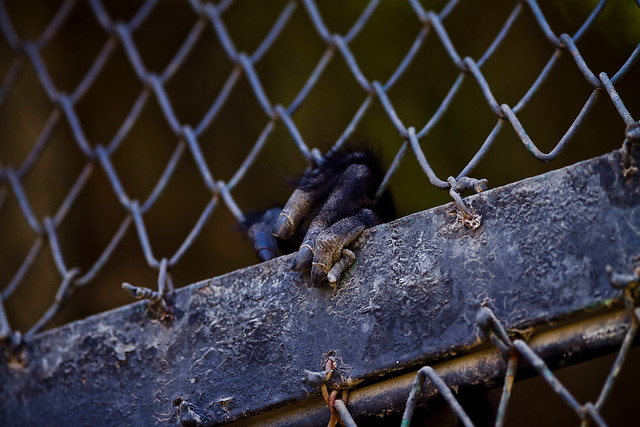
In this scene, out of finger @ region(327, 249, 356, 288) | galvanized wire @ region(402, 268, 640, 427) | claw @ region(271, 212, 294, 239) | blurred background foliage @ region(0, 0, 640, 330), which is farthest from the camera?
blurred background foliage @ region(0, 0, 640, 330)

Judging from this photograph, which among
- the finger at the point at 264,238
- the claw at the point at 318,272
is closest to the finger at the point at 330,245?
the claw at the point at 318,272

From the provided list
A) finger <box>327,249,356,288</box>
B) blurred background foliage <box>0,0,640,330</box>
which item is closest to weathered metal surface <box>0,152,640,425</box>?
finger <box>327,249,356,288</box>

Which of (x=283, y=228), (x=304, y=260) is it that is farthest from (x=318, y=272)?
(x=283, y=228)

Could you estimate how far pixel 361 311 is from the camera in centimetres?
85

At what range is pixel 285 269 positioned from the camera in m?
0.93

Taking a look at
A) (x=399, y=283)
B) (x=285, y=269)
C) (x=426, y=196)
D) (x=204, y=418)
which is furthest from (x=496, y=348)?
(x=426, y=196)

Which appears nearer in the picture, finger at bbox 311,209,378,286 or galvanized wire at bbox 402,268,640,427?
galvanized wire at bbox 402,268,640,427

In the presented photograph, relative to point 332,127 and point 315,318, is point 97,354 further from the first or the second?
point 332,127

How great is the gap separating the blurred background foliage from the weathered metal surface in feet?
3.42

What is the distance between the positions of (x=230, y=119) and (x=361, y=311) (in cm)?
159

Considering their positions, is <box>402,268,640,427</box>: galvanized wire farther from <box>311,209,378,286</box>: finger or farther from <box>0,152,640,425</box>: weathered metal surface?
<box>311,209,378,286</box>: finger

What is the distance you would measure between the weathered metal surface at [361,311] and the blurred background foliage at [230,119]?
1041 millimetres

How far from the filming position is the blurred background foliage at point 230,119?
1.97m

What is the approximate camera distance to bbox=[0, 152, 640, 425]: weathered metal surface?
29.5 inches
